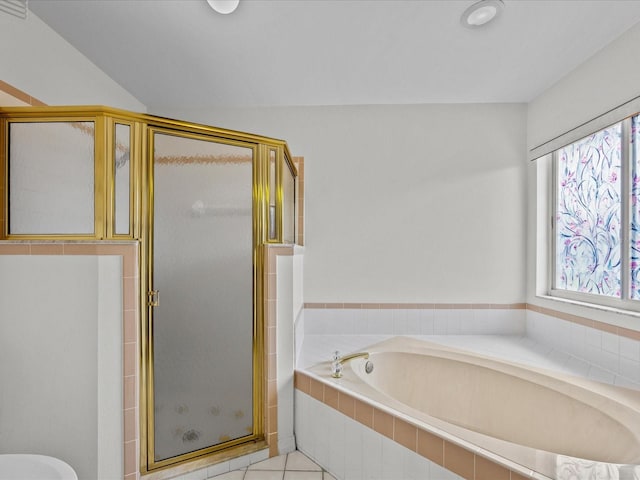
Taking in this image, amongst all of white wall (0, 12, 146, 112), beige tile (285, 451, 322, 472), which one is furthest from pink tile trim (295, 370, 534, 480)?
white wall (0, 12, 146, 112)

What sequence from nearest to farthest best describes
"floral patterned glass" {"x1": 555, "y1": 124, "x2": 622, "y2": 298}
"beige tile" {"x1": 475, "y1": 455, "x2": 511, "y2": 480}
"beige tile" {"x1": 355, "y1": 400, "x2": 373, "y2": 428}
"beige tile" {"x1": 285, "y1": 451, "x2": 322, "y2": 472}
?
1. "beige tile" {"x1": 475, "y1": 455, "x2": 511, "y2": 480}
2. "beige tile" {"x1": 355, "y1": 400, "x2": 373, "y2": 428}
3. "beige tile" {"x1": 285, "y1": 451, "x2": 322, "y2": 472}
4. "floral patterned glass" {"x1": 555, "y1": 124, "x2": 622, "y2": 298}

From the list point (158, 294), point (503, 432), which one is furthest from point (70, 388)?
point (503, 432)

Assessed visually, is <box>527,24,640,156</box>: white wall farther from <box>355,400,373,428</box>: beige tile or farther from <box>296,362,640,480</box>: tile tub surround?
<box>355,400,373,428</box>: beige tile

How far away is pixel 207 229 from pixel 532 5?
188 centimetres

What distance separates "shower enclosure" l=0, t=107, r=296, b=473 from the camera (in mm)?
1461

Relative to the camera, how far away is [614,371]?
1923mm

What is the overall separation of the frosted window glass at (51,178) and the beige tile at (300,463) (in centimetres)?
149

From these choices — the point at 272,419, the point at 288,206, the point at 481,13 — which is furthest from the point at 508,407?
the point at 481,13

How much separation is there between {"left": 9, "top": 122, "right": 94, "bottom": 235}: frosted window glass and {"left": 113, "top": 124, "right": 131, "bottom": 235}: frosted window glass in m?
0.09

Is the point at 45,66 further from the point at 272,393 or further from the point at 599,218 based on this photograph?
the point at 599,218

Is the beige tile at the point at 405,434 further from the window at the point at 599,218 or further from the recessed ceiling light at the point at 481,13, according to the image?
the recessed ceiling light at the point at 481,13

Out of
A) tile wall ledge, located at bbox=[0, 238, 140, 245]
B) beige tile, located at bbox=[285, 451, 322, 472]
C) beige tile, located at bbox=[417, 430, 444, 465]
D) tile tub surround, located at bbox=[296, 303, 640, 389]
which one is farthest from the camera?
tile tub surround, located at bbox=[296, 303, 640, 389]

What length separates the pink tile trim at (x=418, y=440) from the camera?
118 cm

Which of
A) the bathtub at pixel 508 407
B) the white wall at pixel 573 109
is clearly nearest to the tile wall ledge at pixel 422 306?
the white wall at pixel 573 109
